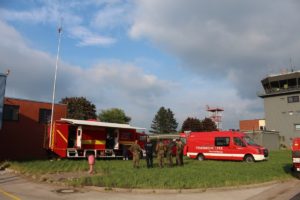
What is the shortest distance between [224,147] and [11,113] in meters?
17.4

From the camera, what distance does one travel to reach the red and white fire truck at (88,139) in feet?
86.7

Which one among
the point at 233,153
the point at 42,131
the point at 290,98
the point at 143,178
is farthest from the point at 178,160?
the point at 290,98

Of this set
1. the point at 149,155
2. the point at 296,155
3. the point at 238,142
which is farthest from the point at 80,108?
the point at 296,155

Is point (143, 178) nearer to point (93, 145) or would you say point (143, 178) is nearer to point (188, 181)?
point (188, 181)

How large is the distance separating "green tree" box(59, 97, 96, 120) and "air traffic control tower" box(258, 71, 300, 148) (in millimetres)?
36583

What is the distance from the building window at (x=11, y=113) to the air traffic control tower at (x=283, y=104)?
56.2 metres

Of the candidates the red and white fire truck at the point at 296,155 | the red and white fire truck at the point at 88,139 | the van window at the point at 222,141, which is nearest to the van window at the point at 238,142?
the van window at the point at 222,141

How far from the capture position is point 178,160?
24.0 meters

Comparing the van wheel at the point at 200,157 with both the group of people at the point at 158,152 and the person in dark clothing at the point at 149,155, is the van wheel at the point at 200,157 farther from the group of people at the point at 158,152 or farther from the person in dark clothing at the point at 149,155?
the person in dark clothing at the point at 149,155

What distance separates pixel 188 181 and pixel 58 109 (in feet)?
69.4

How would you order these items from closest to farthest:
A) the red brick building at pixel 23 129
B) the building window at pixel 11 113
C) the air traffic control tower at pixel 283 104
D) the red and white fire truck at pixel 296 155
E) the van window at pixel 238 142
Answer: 1. the red and white fire truck at pixel 296 155
2. the van window at pixel 238 142
3. the building window at pixel 11 113
4. the red brick building at pixel 23 129
5. the air traffic control tower at pixel 283 104

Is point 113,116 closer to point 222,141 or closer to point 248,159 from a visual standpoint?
point 222,141

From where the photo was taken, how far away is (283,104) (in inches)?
2960

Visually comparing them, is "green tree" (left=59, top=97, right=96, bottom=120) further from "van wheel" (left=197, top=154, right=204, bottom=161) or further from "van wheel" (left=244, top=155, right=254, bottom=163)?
"van wheel" (left=244, top=155, right=254, bottom=163)
